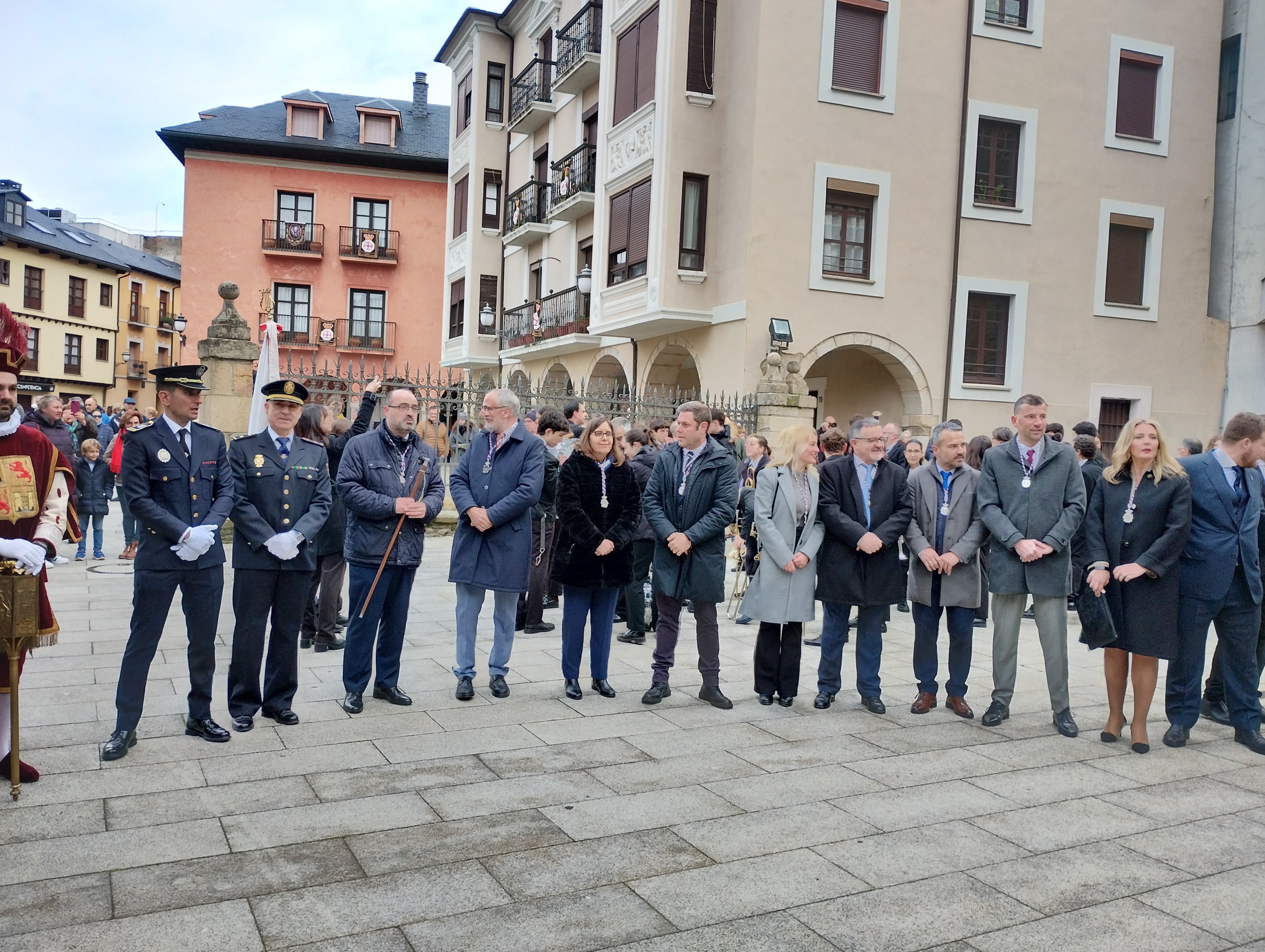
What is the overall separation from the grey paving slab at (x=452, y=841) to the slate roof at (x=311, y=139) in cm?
3736

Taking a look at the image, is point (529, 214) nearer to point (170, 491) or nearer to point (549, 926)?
point (170, 491)

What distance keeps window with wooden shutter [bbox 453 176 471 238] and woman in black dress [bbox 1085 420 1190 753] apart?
2864cm

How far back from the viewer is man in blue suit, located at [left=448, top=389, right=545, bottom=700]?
693 cm

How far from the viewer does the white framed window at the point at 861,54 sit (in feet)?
61.4

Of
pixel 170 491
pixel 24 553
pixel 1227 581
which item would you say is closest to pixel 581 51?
pixel 170 491

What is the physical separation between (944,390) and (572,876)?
17.5 metres

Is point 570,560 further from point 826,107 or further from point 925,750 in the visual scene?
point 826,107

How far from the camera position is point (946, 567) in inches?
273

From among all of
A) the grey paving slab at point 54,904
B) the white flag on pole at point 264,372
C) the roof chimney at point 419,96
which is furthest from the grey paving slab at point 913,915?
the roof chimney at point 419,96

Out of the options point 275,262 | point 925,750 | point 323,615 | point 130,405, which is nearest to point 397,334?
point 275,262

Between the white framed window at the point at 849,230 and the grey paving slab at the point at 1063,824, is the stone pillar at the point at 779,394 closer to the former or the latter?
the white framed window at the point at 849,230

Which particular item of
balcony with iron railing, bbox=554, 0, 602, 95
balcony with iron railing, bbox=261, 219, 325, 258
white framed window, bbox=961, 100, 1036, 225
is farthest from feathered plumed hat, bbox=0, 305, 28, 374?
balcony with iron railing, bbox=261, 219, 325, 258

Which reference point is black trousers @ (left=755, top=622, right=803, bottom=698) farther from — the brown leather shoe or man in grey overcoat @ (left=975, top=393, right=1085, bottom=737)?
man in grey overcoat @ (left=975, top=393, right=1085, bottom=737)

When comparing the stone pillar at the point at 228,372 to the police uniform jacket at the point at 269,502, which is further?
the stone pillar at the point at 228,372
